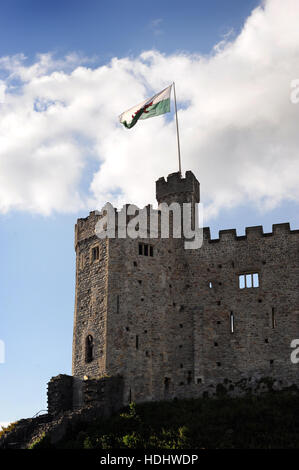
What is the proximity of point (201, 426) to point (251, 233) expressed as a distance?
15767mm

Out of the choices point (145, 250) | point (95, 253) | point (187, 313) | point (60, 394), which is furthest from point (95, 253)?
point (60, 394)

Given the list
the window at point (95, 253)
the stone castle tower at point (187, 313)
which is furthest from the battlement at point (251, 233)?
the window at point (95, 253)

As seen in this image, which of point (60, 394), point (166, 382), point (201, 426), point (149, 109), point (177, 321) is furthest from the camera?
point (149, 109)

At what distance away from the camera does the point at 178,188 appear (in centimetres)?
5584

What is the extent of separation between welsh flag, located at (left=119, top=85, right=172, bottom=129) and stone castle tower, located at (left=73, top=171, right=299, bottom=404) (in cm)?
871

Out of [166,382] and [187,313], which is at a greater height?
[187,313]

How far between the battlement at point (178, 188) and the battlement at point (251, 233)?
2937mm

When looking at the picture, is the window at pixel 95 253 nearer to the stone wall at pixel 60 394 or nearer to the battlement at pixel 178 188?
the battlement at pixel 178 188

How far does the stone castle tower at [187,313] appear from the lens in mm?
49250

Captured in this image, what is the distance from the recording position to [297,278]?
50812 mm

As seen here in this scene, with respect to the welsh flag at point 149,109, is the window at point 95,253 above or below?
below

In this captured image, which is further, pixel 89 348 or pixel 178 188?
pixel 178 188

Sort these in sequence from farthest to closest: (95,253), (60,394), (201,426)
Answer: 1. (95,253)
2. (60,394)
3. (201,426)

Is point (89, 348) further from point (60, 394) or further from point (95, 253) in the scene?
point (95, 253)
